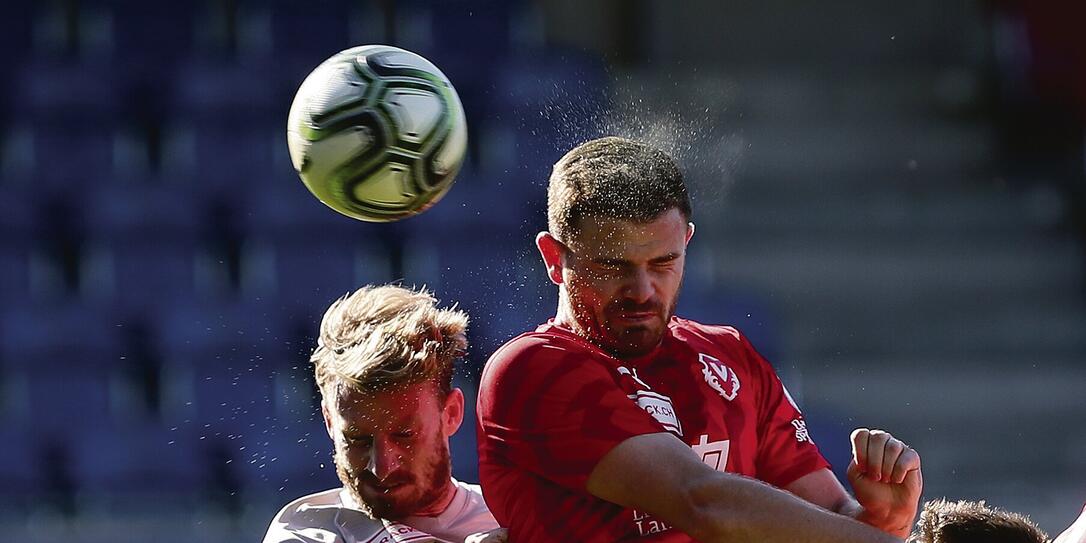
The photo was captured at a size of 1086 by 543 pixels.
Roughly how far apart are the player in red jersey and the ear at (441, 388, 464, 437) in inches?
24.2

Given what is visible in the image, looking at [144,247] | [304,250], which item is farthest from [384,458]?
[144,247]

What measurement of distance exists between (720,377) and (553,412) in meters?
0.49

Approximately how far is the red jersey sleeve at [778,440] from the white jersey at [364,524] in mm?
946

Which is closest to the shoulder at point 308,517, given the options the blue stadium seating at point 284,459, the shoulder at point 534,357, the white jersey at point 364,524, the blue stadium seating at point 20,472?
the white jersey at point 364,524

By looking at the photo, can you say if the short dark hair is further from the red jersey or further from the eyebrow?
the red jersey

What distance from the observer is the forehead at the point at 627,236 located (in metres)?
3.47

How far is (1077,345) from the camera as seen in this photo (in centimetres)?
988

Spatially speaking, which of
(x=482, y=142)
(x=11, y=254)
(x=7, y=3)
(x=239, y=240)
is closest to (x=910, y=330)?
(x=482, y=142)

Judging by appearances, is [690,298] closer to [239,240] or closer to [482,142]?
[482,142]

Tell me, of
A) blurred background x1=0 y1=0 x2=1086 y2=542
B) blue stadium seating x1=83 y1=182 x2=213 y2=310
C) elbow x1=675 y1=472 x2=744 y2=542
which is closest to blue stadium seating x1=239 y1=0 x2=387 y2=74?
blurred background x1=0 y1=0 x2=1086 y2=542

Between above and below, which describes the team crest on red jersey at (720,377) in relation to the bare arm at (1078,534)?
above

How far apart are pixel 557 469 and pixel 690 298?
18.9ft

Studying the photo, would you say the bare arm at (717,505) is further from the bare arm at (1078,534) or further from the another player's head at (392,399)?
the another player's head at (392,399)

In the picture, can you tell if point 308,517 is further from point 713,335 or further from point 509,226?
point 509,226
